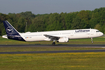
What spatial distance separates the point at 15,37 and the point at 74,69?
108 feet

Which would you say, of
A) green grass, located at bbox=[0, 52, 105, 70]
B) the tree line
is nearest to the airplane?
green grass, located at bbox=[0, 52, 105, 70]

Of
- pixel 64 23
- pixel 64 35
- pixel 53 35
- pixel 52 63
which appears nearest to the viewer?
pixel 52 63

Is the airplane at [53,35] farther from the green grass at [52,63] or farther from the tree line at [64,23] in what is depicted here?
the tree line at [64,23]

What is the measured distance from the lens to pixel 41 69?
19.0 meters

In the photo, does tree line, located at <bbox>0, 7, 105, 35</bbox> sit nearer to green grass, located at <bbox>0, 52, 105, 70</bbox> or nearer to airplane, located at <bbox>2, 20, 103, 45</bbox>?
airplane, located at <bbox>2, 20, 103, 45</bbox>

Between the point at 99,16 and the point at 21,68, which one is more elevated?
the point at 99,16

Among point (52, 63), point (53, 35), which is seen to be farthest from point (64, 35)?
point (52, 63)

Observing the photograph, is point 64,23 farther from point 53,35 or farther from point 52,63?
point 52,63

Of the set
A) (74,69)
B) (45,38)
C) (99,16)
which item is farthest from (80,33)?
(99,16)

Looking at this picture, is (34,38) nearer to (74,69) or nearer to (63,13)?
(74,69)

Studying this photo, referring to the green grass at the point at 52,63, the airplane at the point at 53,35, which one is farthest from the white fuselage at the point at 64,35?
the green grass at the point at 52,63

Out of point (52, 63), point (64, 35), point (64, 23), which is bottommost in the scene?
point (52, 63)

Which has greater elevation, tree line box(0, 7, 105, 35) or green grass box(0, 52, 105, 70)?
tree line box(0, 7, 105, 35)

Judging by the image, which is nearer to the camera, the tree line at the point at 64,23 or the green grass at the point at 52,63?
the green grass at the point at 52,63
